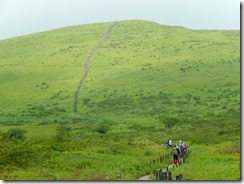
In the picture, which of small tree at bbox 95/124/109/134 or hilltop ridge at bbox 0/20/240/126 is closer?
small tree at bbox 95/124/109/134

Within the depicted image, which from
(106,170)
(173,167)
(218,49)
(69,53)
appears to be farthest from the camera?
(69,53)

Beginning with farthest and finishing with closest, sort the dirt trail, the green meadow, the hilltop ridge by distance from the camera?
the dirt trail, the hilltop ridge, the green meadow

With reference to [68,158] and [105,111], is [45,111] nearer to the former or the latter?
[105,111]

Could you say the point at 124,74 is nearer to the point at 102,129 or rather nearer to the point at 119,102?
the point at 119,102

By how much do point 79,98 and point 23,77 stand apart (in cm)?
2455

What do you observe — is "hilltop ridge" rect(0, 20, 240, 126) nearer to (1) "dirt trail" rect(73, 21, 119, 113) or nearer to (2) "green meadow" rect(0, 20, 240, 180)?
(2) "green meadow" rect(0, 20, 240, 180)

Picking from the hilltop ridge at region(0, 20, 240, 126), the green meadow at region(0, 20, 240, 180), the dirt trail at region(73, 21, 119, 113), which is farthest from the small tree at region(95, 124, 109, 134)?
the dirt trail at region(73, 21, 119, 113)

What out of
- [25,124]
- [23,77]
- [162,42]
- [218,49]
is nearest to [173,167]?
[25,124]

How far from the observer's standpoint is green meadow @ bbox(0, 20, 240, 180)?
32156 mm

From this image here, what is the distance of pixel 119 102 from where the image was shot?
90.3m

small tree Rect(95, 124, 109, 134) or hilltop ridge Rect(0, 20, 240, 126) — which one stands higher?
hilltop ridge Rect(0, 20, 240, 126)

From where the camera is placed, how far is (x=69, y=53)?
13088 cm

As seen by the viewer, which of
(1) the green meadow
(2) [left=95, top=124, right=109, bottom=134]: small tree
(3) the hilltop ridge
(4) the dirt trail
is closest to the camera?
(1) the green meadow

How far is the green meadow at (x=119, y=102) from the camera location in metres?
32.2
